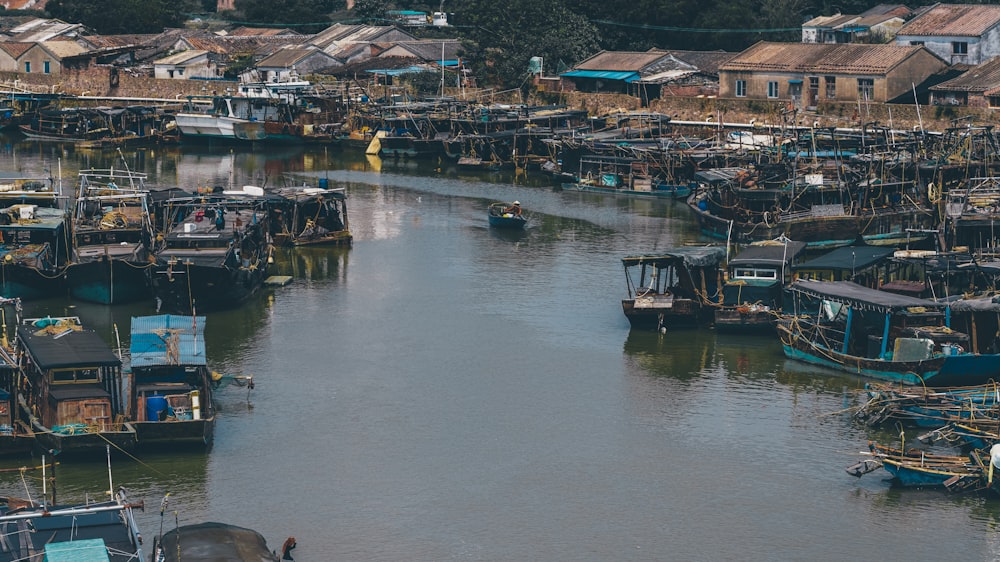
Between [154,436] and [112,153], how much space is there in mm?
65582

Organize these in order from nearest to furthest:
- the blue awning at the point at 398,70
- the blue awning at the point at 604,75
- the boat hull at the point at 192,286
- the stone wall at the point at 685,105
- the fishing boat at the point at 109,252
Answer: the boat hull at the point at 192,286 < the fishing boat at the point at 109,252 < the stone wall at the point at 685,105 < the blue awning at the point at 604,75 < the blue awning at the point at 398,70

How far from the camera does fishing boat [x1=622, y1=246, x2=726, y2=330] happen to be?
49.9 meters

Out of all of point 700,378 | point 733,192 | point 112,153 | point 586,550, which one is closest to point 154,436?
point 586,550

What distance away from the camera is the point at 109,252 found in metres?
55.0

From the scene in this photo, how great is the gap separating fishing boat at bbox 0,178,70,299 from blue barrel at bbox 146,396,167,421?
58.2 ft

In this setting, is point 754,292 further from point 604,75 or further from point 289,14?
point 289,14

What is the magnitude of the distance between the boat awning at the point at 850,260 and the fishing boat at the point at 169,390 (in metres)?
21.1

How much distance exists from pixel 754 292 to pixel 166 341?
64.9 ft

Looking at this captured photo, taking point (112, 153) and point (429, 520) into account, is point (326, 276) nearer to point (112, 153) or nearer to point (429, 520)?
point (429, 520)

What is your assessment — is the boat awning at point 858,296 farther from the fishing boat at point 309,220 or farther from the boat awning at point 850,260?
the fishing boat at point 309,220

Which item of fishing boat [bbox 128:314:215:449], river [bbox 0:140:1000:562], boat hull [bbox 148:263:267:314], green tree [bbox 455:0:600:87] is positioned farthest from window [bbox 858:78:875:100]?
fishing boat [bbox 128:314:215:449]

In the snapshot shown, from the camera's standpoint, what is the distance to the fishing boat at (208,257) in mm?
52031

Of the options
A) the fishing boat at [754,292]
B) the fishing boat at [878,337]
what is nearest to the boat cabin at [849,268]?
the fishing boat at [754,292]

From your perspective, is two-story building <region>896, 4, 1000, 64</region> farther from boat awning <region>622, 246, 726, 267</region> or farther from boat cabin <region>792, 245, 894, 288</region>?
boat awning <region>622, 246, 726, 267</region>
